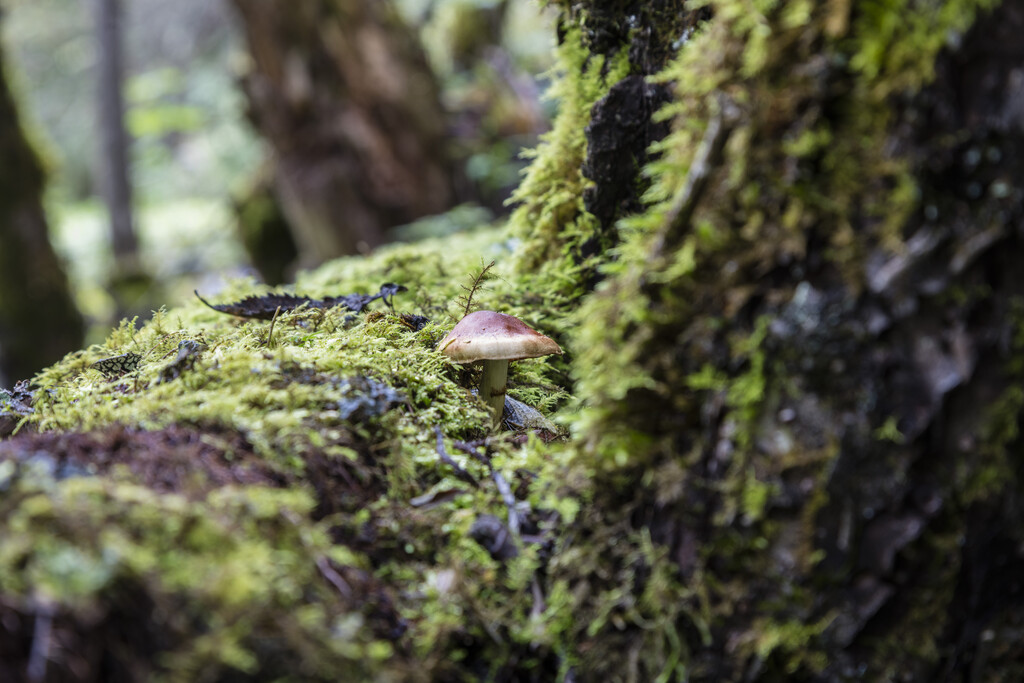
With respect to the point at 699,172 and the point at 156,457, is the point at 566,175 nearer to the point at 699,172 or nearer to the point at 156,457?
the point at 699,172

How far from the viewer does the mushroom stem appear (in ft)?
7.20

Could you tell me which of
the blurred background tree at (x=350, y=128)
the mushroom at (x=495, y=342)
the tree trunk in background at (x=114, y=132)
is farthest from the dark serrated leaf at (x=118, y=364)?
the tree trunk in background at (x=114, y=132)

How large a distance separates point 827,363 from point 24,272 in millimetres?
8978

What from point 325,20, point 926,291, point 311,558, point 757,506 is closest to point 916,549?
point 757,506

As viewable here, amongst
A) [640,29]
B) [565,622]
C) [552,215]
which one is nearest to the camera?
[565,622]

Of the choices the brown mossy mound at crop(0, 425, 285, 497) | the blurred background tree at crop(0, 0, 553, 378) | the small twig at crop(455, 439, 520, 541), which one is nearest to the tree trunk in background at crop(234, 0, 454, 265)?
the blurred background tree at crop(0, 0, 553, 378)

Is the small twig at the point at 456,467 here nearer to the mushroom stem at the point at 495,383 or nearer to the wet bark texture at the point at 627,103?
the mushroom stem at the point at 495,383

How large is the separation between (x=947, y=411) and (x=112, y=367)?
92.3 inches

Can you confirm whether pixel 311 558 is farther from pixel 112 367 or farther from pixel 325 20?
pixel 325 20

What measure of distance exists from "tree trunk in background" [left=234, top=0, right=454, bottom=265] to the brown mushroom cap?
21.6ft

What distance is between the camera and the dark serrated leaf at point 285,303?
8.54 feet

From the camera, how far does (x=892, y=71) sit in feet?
4.10

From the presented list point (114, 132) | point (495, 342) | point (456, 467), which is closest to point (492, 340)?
point (495, 342)

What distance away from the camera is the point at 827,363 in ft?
4.31
